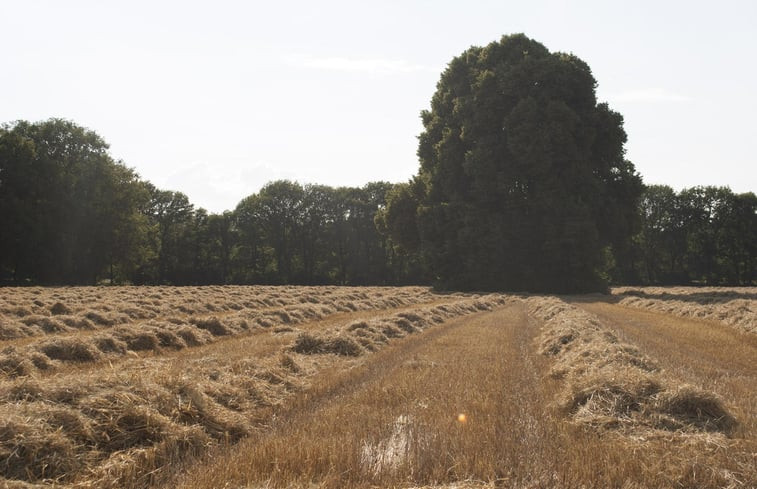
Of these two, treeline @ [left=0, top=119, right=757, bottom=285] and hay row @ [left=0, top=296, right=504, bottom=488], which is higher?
treeline @ [left=0, top=119, right=757, bottom=285]

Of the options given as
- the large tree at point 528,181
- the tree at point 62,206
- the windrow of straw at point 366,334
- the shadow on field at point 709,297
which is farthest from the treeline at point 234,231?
the windrow of straw at point 366,334

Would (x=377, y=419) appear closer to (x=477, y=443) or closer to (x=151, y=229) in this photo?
(x=477, y=443)

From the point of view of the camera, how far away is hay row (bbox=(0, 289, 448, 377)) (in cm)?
1093

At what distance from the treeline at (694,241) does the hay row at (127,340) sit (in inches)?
2876

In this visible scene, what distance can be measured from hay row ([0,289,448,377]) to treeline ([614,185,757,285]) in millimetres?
73040

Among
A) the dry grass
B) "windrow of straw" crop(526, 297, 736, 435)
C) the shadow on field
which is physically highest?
"windrow of straw" crop(526, 297, 736, 435)

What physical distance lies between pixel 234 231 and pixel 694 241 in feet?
253

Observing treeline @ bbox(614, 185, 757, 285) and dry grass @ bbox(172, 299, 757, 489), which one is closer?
dry grass @ bbox(172, 299, 757, 489)

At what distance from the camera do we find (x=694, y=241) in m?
82.9

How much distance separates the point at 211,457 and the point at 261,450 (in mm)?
621

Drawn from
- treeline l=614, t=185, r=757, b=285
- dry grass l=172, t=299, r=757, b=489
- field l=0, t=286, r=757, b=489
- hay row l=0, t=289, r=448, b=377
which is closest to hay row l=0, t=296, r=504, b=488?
field l=0, t=286, r=757, b=489

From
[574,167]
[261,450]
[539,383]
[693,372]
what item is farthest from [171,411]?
[574,167]

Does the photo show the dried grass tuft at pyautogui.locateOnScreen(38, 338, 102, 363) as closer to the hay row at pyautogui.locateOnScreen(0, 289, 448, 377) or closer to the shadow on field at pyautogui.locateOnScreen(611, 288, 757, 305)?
the hay row at pyautogui.locateOnScreen(0, 289, 448, 377)

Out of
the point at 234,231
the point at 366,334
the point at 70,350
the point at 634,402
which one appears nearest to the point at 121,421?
the point at 634,402
